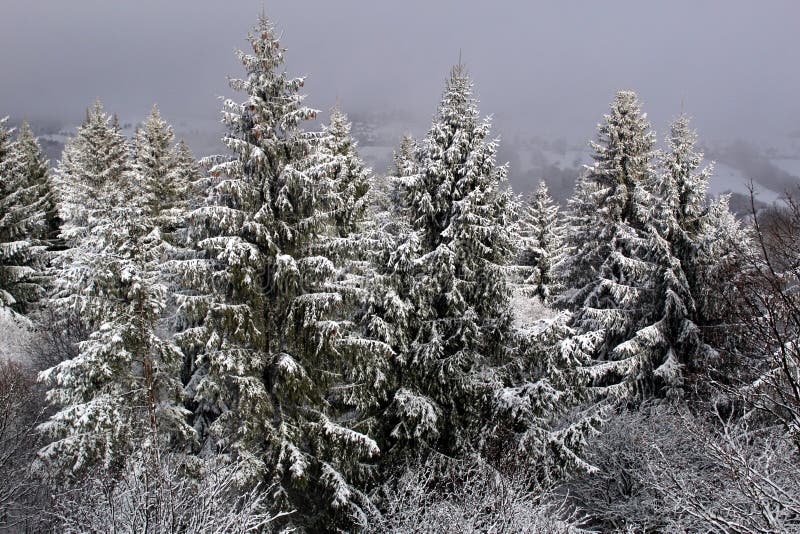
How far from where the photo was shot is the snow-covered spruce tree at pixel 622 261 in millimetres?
17500

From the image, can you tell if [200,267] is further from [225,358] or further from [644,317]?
[644,317]

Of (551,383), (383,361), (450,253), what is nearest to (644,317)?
(551,383)

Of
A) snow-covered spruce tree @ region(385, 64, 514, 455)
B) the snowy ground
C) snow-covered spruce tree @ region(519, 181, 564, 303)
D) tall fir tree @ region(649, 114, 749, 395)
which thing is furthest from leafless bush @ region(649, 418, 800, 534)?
snow-covered spruce tree @ region(519, 181, 564, 303)

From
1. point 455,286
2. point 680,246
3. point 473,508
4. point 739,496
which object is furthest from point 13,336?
point 680,246

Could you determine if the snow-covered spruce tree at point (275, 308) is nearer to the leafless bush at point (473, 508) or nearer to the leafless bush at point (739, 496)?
the leafless bush at point (473, 508)

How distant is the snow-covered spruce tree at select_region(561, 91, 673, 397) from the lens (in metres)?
17.5

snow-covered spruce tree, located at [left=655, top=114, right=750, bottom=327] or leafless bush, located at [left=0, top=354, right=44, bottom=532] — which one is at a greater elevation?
snow-covered spruce tree, located at [left=655, top=114, right=750, bottom=327]

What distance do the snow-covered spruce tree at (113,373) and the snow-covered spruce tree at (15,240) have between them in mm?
15795

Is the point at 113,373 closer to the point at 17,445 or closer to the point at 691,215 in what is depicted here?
the point at 17,445

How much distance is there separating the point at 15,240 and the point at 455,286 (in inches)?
1023

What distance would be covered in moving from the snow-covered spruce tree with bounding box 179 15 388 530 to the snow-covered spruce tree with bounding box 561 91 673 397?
10.2m

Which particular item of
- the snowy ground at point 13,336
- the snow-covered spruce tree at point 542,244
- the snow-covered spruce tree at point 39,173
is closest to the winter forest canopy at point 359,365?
the snowy ground at point 13,336

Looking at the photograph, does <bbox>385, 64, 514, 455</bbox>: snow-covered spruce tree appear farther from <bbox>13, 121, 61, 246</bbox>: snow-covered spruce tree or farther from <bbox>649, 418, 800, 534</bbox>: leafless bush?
<bbox>13, 121, 61, 246</bbox>: snow-covered spruce tree

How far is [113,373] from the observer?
11.9m
